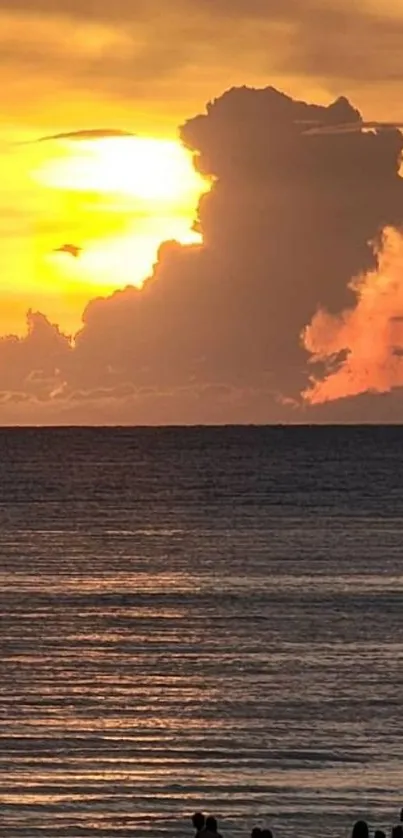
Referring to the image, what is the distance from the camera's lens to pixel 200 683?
58188mm

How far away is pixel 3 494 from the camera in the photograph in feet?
611

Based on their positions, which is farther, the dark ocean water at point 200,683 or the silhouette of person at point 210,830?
Result: the dark ocean water at point 200,683

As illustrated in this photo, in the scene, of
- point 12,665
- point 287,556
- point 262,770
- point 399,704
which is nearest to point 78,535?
point 287,556

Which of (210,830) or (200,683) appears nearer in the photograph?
(210,830)

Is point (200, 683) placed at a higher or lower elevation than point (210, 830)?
higher

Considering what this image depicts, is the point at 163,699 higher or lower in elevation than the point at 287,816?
higher

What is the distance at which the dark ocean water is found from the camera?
39.8 m

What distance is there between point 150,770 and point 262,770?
2913mm

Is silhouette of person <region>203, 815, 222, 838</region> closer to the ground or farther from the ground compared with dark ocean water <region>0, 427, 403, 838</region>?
closer to the ground

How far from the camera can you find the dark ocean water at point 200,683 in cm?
3984

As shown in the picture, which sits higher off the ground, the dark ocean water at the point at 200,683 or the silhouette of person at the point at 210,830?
the dark ocean water at the point at 200,683

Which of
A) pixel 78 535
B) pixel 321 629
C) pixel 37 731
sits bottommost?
pixel 37 731

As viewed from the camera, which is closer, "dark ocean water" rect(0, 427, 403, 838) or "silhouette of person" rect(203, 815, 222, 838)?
"silhouette of person" rect(203, 815, 222, 838)

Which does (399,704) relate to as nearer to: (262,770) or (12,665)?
(262,770)
